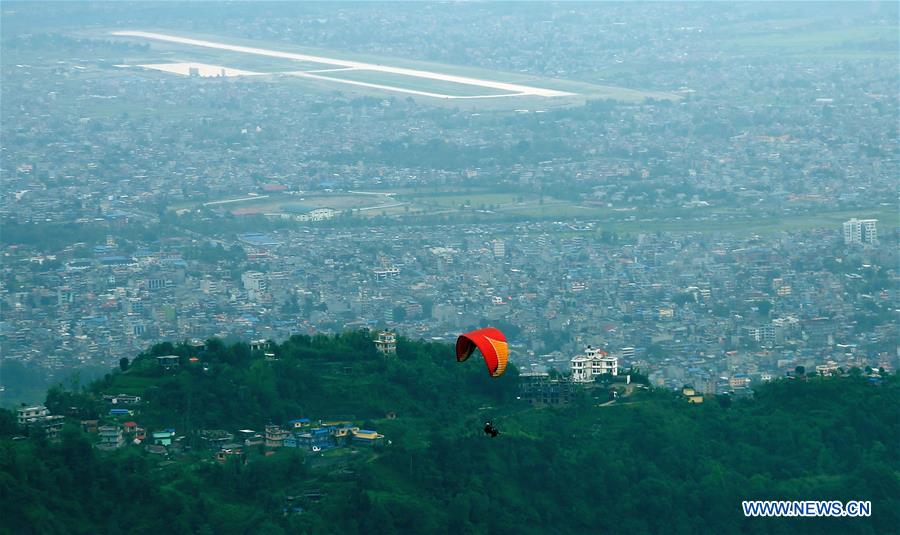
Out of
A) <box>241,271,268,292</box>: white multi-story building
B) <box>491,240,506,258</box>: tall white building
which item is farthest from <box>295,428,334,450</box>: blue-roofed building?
<box>491,240,506,258</box>: tall white building

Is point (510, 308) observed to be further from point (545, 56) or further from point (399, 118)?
point (545, 56)

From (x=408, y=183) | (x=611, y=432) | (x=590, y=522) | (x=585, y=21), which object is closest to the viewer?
(x=590, y=522)

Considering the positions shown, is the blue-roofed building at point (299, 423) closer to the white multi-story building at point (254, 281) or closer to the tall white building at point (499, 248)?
the white multi-story building at point (254, 281)

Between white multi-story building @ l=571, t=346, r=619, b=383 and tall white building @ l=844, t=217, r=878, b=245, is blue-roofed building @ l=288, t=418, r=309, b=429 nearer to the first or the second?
white multi-story building @ l=571, t=346, r=619, b=383

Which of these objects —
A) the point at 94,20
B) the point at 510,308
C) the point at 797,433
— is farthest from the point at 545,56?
the point at 797,433

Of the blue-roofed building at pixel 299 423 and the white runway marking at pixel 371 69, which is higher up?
the white runway marking at pixel 371 69

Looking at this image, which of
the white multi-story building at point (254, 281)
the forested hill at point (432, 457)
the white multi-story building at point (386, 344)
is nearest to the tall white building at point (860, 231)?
the white multi-story building at point (254, 281)
